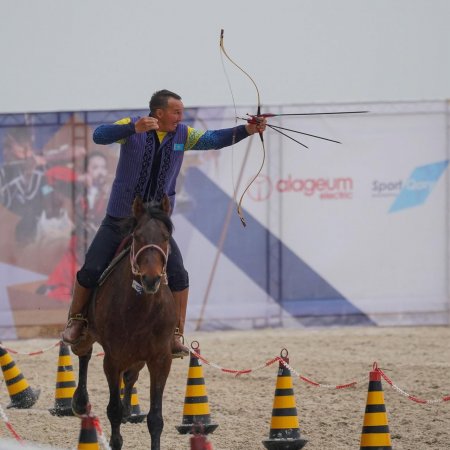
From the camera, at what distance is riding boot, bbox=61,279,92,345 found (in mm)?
9617

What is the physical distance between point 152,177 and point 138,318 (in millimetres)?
1199

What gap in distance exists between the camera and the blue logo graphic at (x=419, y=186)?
63.2ft

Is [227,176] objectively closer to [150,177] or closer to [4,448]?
[150,177]

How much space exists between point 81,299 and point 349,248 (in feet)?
33.5

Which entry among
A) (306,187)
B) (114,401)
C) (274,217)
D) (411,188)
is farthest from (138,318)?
(411,188)

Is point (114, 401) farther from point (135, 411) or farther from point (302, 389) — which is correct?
point (302, 389)

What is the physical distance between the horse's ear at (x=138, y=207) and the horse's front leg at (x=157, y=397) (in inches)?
44.2

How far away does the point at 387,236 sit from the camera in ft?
63.3

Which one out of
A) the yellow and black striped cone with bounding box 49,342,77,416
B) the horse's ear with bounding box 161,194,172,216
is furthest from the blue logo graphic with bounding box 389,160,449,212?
the horse's ear with bounding box 161,194,172,216

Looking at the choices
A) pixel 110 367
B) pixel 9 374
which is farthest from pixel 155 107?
pixel 9 374

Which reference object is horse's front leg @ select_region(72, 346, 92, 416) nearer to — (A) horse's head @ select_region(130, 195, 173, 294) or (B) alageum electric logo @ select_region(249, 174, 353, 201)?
(A) horse's head @ select_region(130, 195, 173, 294)

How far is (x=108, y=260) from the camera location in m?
9.52

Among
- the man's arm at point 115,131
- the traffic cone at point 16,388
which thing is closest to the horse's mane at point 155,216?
the man's arm at point 115,131

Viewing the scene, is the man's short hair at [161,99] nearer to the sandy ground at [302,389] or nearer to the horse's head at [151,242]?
the horse's head at [151,242]
